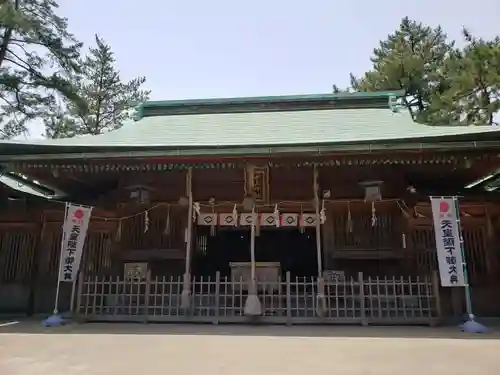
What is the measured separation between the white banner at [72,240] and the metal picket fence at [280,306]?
0.39 m

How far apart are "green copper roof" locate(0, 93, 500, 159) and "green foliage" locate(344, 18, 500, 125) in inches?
265

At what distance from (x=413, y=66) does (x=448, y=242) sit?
16.1m

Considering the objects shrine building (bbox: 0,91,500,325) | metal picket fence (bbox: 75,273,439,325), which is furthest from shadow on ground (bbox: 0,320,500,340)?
shrine building (bbox: 0,91,500,325)

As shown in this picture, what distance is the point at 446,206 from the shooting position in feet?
25.8

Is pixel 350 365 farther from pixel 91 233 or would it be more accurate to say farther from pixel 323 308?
pixel 91 233

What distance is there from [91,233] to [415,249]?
24.5ft

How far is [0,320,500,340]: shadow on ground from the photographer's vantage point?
642cm

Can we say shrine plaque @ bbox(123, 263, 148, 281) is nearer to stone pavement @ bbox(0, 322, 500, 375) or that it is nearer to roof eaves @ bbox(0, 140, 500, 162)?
stone pavement @ bbox(0, 322, 500, 375)

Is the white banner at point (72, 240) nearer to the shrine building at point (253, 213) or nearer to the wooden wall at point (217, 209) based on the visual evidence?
the shrine building at point (253, 213)

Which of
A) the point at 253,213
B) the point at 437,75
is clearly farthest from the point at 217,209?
the point at 437,75

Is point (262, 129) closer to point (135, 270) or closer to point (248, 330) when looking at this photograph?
point (135, 270)

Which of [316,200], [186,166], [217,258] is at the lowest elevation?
[217,258]

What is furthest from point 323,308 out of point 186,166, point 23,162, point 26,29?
point 26,29

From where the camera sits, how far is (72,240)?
28.0 feet
